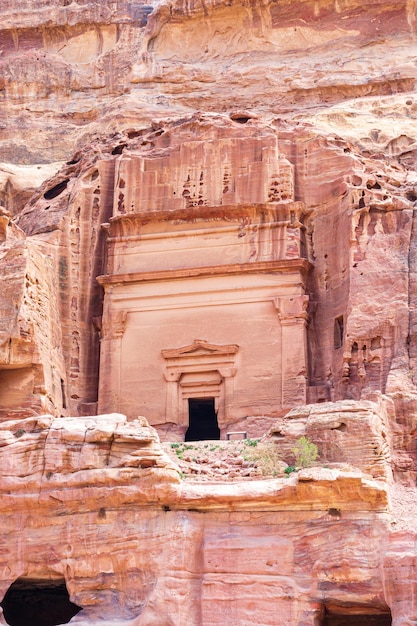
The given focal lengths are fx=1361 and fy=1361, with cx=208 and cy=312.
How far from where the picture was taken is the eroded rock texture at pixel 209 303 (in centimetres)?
2709

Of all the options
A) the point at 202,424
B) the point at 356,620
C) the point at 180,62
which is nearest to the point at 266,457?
the point at 356,620

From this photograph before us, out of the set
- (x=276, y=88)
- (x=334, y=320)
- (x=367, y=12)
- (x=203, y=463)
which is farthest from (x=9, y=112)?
(x=203, y=463)

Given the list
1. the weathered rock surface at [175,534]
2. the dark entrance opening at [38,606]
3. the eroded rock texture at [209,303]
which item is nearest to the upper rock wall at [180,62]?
the eroded rock texture at [209,303]

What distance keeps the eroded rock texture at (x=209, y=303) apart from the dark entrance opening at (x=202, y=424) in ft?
0.29

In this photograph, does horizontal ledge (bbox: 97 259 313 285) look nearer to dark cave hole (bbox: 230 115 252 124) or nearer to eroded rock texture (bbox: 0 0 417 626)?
eroded rock texture (bbox: 0 0 417 626)

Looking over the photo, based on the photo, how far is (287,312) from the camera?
34.8 meters

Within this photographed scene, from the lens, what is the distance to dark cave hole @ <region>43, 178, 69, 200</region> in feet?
128

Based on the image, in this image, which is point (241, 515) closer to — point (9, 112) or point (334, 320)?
point (334, 320)

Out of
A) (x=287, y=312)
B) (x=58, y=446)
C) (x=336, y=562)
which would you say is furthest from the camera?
(x=287, y=312)

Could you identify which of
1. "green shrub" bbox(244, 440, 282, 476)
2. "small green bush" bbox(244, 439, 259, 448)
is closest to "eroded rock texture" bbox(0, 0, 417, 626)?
"green shrub" bbox(244, 440, 282, 476)

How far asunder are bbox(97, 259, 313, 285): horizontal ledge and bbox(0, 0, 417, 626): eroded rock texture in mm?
60

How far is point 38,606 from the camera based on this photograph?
3067cm

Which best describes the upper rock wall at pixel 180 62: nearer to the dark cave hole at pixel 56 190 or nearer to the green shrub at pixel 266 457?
the dark cave hole at pixel 56 190

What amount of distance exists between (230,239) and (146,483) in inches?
398
